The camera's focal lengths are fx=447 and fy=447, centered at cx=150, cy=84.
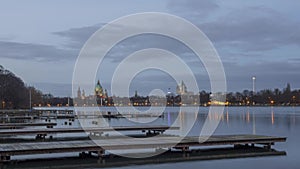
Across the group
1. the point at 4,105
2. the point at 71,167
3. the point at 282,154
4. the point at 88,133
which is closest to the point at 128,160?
the point at 71,167

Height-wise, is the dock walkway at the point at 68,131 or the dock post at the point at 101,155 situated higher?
the dock walkway at the point at 68,131

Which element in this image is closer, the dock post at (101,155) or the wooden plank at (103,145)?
the wooden plank at (103,145)

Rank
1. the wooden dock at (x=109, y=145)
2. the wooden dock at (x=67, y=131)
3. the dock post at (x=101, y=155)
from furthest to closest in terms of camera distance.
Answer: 1. the wooden dock at (x=67, y=131)
2. the dock post at (x=101, y=155)
3. the wooden dock at (x=109, y=145)

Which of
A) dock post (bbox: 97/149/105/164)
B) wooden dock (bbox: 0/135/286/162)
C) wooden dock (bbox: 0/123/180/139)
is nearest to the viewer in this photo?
wooden dock (bbox: 0/135/286/162)

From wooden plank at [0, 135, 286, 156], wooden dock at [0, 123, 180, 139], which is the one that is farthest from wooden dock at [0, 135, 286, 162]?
wooden dock at [0, 123, 180, 139]

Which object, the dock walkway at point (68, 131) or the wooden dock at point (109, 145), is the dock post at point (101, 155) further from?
the dock walkway at point (68, 131)

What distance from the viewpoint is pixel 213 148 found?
24.5m

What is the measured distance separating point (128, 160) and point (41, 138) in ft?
40.1

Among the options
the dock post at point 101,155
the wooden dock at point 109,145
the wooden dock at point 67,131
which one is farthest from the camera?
the wooden dock at point 67,131

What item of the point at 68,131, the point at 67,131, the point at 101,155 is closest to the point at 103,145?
the point at 101,155

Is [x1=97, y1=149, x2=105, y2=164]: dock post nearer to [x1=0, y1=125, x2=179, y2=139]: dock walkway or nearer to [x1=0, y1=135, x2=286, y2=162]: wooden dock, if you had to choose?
→ [x1=0, y1=135, x2=286, y2=162]: wooden dock

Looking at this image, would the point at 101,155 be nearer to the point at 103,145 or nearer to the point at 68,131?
the point at 103,145

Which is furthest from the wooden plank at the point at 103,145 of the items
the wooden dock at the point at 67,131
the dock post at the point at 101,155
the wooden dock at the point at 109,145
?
the wooden dock at the point at 67,131

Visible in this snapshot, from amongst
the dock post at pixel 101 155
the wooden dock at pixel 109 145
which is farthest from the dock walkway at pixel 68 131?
the dock post at pixel 101 155
